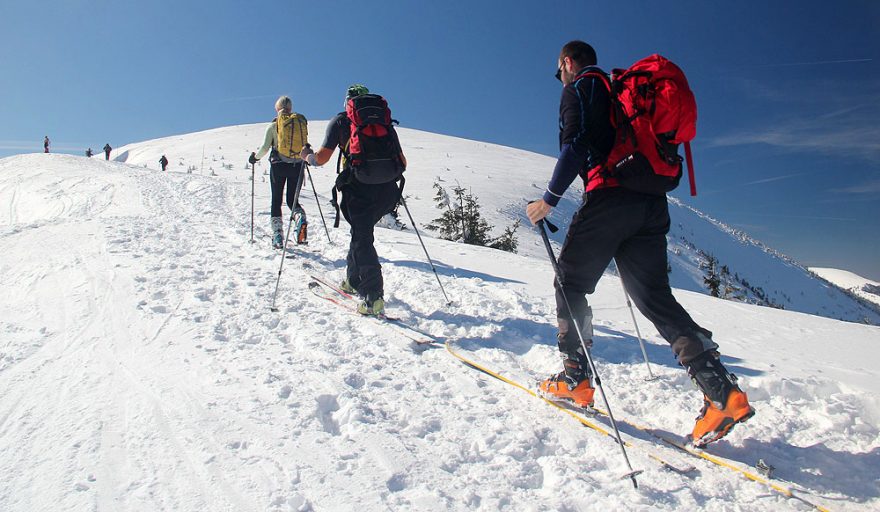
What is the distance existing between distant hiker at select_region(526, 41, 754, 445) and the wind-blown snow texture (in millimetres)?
327

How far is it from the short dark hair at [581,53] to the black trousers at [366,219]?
2.46 m

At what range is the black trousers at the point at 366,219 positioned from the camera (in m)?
4.90

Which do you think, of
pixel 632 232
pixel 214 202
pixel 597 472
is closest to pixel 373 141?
pixel 632 232

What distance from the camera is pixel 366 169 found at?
15.2 feet

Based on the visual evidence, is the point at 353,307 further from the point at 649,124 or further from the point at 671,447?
the point at 649,124

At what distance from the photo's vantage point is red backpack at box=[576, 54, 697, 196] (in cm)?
259

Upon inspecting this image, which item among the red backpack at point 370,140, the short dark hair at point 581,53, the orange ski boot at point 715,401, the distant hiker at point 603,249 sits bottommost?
the orange ski boot at point 715,401

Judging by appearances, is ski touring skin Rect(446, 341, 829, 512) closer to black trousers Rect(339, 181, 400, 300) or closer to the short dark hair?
black trousers Rect(339, 181, 400, 300)

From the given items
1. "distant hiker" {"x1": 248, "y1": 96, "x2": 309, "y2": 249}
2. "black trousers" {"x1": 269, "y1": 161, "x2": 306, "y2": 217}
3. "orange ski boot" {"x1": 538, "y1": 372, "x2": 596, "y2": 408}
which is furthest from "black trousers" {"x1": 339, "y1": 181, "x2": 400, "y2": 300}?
"black trousers" {"x1": 269, "y1": 161, "x2": 306, "y2": 217}

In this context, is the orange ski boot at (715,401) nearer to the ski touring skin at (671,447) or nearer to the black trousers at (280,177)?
the ski touring skin at (671,447)

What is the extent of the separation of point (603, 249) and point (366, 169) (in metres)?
2.57

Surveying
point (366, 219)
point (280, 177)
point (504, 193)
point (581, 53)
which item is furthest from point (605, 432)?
point (504, 193)

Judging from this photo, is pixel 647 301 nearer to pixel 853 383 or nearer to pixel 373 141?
pixel 853 383

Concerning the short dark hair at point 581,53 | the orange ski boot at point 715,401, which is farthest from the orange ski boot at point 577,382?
the short dark hair at point 581,53
